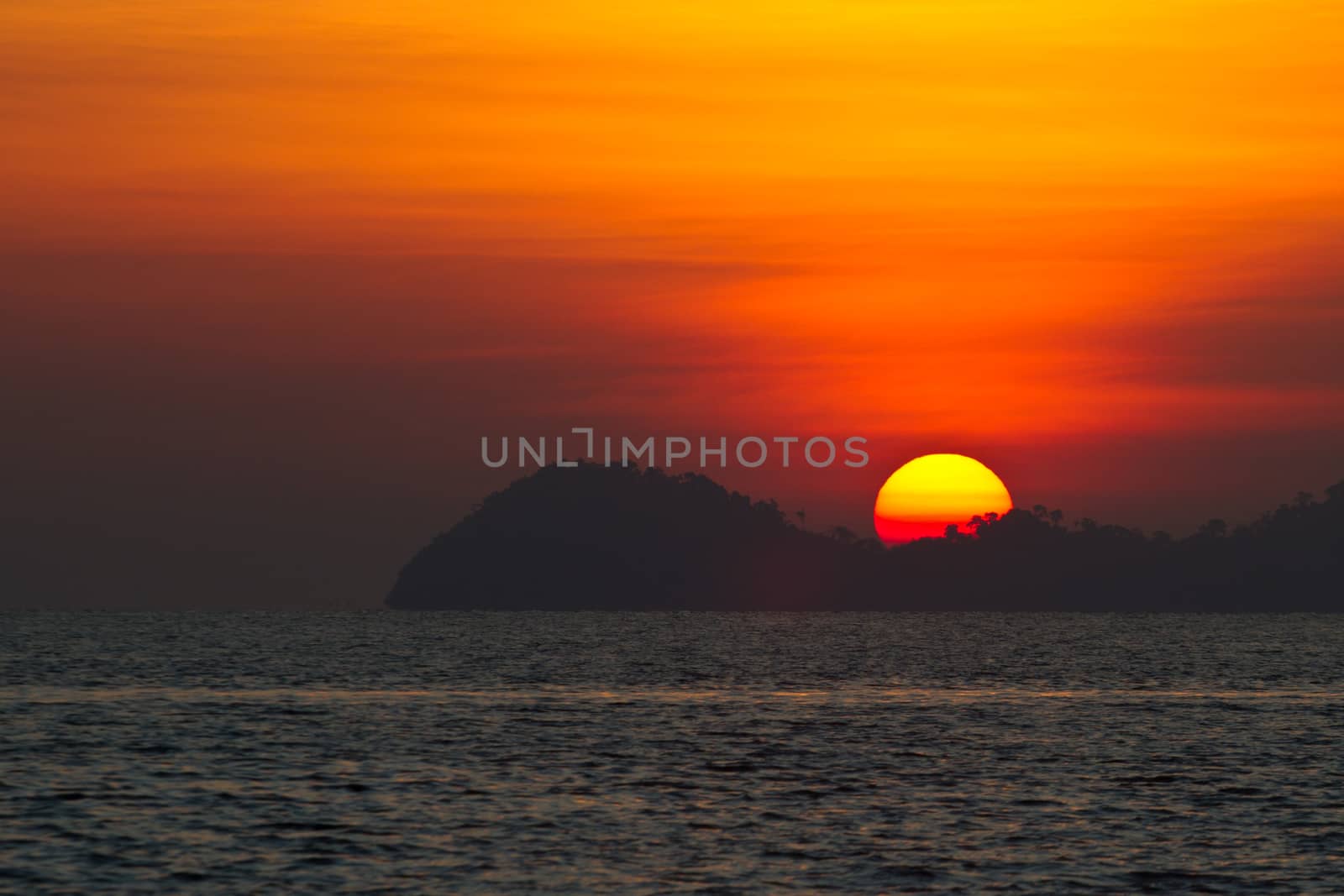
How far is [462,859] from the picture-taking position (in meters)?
49.9

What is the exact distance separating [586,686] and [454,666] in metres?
41.4

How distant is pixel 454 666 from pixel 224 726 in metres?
86.9

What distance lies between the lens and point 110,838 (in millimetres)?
53344

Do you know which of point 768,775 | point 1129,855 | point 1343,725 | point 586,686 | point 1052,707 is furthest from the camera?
point 586,686

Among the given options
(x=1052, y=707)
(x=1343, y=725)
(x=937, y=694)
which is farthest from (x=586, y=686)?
(x=1343, y=725)

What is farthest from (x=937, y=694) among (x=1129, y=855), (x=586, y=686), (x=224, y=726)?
(x=1129, y=855)

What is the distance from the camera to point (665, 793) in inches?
2608

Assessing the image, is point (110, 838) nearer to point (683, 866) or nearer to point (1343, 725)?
point (683, 866)

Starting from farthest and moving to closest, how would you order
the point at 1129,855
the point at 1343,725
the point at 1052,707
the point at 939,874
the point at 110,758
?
the point at 1052,707
the point at 1343,725
the point at 110,758
the point at 1129,855
the point at 939,874

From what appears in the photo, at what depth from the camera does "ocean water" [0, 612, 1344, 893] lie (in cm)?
4838

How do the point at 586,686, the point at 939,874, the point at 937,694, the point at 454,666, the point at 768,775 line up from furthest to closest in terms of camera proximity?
the point at 454,666, the point at 586,686, the point at 937,694, the point at 768,775, the point at 939,874

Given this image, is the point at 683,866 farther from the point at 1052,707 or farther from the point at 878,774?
the point at 1052,707

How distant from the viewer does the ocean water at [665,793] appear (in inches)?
1905

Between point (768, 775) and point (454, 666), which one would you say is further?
point (454, 666)
